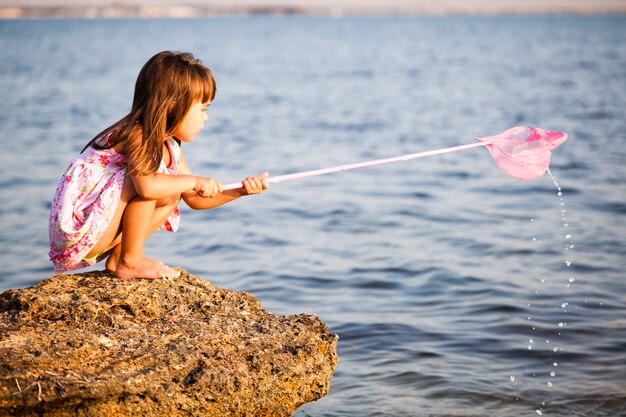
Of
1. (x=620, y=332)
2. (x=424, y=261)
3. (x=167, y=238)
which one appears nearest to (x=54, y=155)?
(x=167, y=238)

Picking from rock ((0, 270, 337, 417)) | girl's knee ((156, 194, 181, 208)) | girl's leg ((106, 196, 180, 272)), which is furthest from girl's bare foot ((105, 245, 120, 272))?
girl's knee ((156, 194, 181, 208))

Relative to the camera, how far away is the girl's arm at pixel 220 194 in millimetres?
4086

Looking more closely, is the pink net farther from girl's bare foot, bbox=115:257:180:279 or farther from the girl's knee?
girl's bare foot, bbox=115:257:180:279

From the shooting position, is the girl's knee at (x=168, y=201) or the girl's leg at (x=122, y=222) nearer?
the girl's leg at (x=122, y=222)

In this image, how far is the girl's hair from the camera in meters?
3.94

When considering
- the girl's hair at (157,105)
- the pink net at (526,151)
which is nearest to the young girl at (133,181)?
the girl's hair at (157,105)

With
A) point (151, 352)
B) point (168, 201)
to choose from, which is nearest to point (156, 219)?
point (168, 201)

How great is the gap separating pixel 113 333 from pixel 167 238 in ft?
18.0

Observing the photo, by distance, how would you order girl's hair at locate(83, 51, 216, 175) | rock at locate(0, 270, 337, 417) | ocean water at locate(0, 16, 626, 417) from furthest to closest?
ocean water at locate(0, 16, 626, 417), girl's hair at locate(83, 51, 216, 175), rock at locate(0, 270, 337, 417)

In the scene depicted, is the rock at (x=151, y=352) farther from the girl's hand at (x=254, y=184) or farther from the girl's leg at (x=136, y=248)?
the girl's hand at (x=254, y=184)

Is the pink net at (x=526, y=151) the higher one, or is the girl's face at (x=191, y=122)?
the girl's face at (x=191, y=122)

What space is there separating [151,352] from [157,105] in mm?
1283

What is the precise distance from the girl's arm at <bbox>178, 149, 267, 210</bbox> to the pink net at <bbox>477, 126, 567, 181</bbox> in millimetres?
1476

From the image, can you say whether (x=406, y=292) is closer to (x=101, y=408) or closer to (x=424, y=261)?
(x=424, y=261)
